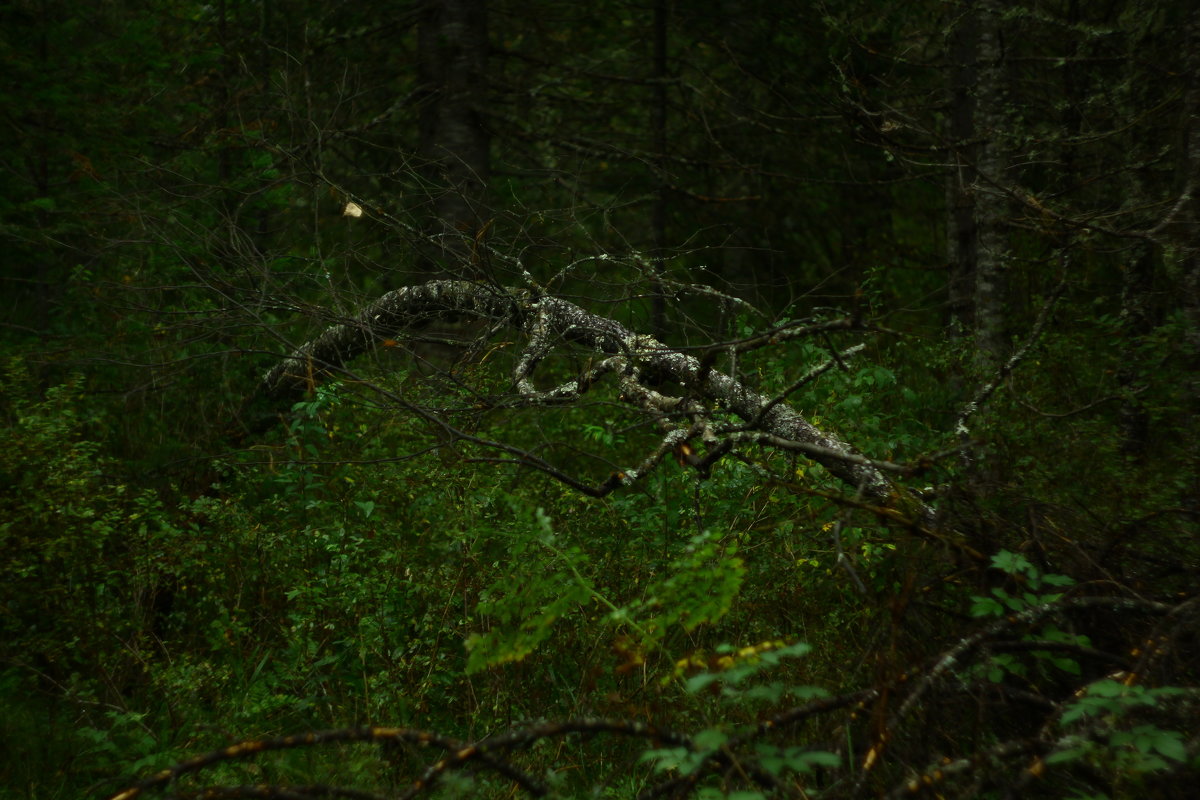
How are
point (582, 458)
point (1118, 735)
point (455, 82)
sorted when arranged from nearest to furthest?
point (1118, 735) → point (582, 458) → point (455, 82)

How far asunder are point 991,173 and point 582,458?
393cm

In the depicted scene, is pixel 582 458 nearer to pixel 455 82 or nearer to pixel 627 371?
pixel 627 371

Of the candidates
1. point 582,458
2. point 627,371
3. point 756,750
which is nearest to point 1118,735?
point 756,750

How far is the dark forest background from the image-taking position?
3.18 metres

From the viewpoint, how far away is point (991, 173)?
7207 millimetres

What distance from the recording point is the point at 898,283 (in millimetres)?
12461

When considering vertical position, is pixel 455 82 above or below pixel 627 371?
above

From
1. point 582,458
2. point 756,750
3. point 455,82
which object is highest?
point 455,82

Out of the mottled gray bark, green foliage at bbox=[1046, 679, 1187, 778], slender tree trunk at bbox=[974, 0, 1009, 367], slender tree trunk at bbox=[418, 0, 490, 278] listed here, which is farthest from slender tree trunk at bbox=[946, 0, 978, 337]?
green foliage at bbox=[1046, 679, 1187, 778]

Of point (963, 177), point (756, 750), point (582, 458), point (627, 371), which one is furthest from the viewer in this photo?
point (963, 177)

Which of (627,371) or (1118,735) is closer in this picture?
(1118,735)

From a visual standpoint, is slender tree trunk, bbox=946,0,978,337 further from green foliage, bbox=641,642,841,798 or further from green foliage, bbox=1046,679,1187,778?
green foliage, bbox=641,642,841,798

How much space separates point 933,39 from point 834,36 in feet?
3.92

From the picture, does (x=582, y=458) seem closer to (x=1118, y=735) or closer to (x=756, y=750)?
(x=756, y=750)
